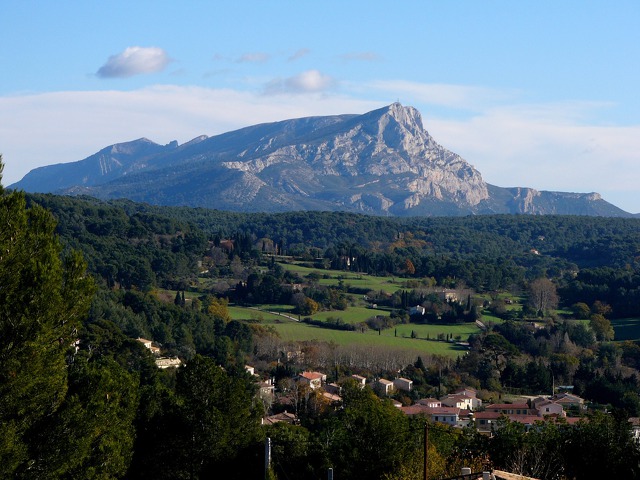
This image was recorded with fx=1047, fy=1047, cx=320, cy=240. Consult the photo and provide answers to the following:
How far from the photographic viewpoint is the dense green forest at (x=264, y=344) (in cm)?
1844

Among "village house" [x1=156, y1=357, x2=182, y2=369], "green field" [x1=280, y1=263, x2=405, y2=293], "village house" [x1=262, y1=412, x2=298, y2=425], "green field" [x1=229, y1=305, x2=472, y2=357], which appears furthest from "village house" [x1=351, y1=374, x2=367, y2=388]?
"green field" [x1=280, y1=263, x2=405, y2=293]

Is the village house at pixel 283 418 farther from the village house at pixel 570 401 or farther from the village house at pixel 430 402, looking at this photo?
the village house at pixel 570 401

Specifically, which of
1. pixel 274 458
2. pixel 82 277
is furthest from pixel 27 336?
pixel 274 458

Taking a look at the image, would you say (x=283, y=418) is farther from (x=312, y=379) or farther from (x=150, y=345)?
(x=150, y=345)

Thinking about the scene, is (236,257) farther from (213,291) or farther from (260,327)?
(260,327)

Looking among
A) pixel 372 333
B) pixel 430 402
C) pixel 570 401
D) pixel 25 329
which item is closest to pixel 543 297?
pixel 372 333

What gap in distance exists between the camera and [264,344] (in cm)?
6188

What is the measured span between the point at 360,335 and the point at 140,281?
2162 cm

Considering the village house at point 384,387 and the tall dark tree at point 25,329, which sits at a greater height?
the tall dark tree at point 25,329

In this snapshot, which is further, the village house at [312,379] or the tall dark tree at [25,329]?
the village house at [312,379]

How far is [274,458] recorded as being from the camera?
26125mm

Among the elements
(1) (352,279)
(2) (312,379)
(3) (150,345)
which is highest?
(1) (352,279)

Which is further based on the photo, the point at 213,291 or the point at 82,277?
the point at 213,291

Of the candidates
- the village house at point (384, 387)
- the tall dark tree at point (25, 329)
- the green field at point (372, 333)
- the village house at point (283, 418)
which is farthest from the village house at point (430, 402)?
the tall dark tree at point (25, 329)
